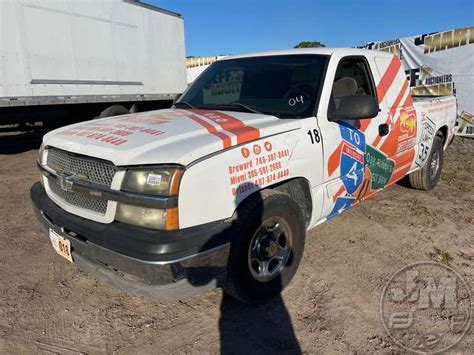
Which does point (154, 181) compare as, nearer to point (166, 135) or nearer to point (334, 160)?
point (166, 135)

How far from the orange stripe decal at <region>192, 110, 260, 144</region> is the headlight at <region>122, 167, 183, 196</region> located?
0.54 metres

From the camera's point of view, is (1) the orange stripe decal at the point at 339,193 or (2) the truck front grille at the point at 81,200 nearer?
(2) the truck front grille at the point at 81,200

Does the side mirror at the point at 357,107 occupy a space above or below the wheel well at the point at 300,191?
above

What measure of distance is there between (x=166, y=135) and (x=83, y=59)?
23.8ft

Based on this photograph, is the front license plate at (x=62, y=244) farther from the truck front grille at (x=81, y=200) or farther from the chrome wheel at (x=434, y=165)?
the chrome wheel at (x=434, y=165)

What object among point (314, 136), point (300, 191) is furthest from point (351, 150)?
point (300, 191)

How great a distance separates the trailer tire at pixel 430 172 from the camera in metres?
5.30

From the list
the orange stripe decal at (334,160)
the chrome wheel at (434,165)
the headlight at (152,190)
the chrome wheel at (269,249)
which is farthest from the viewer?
the chrome wheel at (434,165)

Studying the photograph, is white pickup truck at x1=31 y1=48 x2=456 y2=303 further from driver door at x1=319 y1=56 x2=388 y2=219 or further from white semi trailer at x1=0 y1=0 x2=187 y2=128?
white semi trailer at x1=0 y1=0 x2=187 y2=128

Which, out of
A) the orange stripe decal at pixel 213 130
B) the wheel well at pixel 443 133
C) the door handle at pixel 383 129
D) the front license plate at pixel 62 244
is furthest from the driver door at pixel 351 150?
the front license plate at pixel 62 244

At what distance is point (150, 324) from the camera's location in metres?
2.72

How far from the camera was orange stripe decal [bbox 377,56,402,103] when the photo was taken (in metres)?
4.02

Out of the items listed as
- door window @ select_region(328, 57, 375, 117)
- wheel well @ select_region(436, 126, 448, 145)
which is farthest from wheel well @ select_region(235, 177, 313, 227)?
wheel well @ select_region(436, 126, 448, 145)

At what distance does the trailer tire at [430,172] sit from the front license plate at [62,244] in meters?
4.64
